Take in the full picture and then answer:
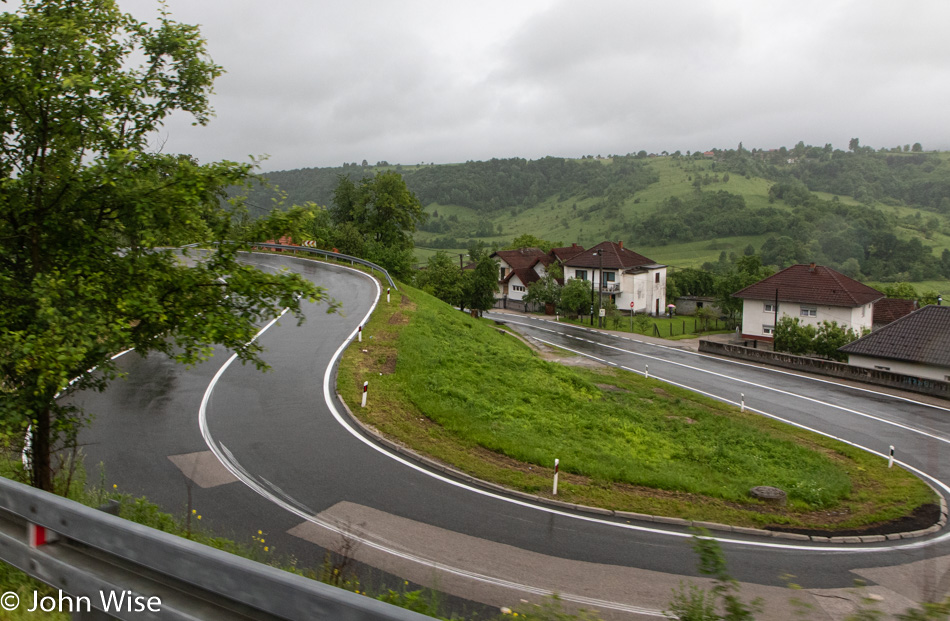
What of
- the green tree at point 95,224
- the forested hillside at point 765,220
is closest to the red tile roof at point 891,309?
the forested hillside at point 765,220

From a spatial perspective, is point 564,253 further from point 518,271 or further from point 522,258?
point 518,271

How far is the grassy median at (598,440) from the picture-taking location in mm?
14500

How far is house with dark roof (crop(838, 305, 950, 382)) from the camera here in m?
34.9

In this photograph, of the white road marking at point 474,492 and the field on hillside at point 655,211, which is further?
the field on hillside at point 655,211

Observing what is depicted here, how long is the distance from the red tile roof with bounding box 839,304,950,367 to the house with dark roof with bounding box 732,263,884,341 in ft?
39.9

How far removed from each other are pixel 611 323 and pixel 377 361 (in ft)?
152

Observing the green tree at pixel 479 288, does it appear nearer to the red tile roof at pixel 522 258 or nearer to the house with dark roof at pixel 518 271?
the house with dark roof at pixel 518 271

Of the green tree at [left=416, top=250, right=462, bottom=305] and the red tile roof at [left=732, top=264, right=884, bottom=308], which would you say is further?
the green tree at [left=416, top=250, right=462, bottom=305]

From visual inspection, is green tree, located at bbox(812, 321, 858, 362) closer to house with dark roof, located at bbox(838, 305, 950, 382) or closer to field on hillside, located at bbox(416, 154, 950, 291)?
house with dark roof, located at bbox(838, 305, 950, 382)

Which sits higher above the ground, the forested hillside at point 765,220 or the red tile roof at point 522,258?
the forested hillside at point 765,220

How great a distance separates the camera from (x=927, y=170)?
611 feet

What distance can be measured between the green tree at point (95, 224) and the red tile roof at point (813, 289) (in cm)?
5282

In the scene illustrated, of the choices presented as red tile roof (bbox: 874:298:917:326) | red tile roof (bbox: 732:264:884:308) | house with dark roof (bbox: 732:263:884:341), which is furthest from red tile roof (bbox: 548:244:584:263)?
red tile roof (bbox: 874:298:917:326)

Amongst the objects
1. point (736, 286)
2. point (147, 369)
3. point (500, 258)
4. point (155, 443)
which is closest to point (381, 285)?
point (147, 369)
